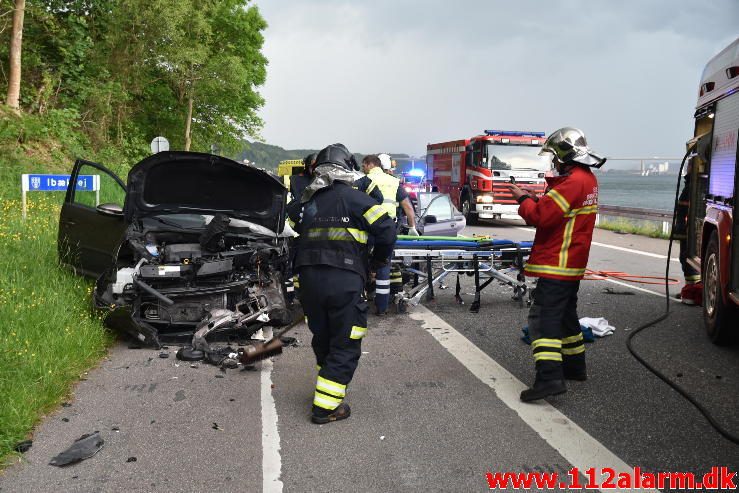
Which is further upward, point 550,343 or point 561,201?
point 561,201

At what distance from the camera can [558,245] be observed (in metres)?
5.08

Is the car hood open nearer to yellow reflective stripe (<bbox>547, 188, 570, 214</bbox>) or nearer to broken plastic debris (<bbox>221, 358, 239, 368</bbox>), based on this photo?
broken plastic debris (<bbox>221, 358, 239, 368</bbox>)

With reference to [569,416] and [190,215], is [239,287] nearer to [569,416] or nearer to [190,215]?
[190,215]

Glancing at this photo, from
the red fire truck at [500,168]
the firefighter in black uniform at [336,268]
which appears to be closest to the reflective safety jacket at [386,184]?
the firefighter in black uniform at [336,268]

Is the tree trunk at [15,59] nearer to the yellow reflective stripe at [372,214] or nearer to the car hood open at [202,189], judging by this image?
the car hood open at [202,189]

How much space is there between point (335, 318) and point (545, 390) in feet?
5.11

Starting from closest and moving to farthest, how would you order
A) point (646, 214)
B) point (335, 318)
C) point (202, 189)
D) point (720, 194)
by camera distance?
point (335, 318) < point (720, 194) < point (202, 189) < point (646, 214)

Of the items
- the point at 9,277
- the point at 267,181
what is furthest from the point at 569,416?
the point at 9,277

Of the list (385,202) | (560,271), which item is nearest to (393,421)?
(560,271)

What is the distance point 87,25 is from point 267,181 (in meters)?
20.9

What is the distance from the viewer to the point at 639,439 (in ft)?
13.9

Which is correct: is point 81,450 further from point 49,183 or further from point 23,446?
point 49,183

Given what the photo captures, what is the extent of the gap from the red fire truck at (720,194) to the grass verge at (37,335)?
16.4ft

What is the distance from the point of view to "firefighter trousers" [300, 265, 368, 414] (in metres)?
4.61
